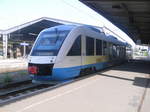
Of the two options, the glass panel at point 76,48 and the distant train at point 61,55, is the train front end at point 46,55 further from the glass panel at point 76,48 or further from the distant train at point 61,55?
the glass panel at point 76,48

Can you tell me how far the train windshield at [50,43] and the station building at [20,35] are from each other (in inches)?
1042

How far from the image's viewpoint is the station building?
40562 mm

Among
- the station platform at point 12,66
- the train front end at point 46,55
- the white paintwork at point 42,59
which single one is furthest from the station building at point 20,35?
the white paintwork at point 42,59

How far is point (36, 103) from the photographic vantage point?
21.0 ft

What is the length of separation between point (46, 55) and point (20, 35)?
4018 cm

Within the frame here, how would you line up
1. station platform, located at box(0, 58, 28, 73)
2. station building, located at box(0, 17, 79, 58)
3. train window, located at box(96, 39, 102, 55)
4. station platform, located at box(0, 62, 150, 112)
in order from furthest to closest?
station building, located at box(0, 17, 79, 58)
station platform, located at box(0, 58, 28, 73)
train window, located at box(96, 39, 102, 55)
station platform, located at box(0, 62, 150, 112)

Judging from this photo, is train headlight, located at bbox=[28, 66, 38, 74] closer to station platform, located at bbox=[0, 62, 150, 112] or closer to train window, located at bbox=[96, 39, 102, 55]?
station platform, located at bbox=[0, 62, 150, 112]

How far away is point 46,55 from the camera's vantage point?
10.4 meters

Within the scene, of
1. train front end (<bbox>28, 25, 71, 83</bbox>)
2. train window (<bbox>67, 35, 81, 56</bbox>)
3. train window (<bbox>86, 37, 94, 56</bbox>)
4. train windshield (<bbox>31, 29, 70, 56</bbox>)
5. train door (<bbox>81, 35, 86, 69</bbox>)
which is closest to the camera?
train front end (<bbox>28, 25, 71, 83</bbox>)

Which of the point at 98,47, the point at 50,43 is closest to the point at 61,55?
the point at 50,43

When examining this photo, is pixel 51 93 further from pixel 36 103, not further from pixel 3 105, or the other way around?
pixel 3 105

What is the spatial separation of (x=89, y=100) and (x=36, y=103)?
160 cm

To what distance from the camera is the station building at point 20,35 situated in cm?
4056

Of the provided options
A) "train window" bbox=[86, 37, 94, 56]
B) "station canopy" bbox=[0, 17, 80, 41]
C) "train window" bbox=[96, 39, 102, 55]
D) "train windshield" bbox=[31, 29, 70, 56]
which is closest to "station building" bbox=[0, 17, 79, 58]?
"station canopy" bbox=[0, 17, 80, 41]
